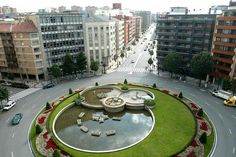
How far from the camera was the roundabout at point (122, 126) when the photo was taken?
43969 millimetres

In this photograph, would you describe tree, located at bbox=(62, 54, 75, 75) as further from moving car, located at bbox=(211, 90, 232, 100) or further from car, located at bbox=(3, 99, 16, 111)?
moving car, located at bbox=(211, 90, 232, 100)

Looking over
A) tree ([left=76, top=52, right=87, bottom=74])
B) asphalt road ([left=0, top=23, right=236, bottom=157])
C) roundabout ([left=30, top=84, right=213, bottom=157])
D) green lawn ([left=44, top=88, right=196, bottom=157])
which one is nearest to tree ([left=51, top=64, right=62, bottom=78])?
asphalt road ([left=0, top=23, right=236, bottom=157])

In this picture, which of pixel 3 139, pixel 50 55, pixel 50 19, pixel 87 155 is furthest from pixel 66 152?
pixel 50 19

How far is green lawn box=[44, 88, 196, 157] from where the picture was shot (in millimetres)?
42250

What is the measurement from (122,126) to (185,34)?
63643mm

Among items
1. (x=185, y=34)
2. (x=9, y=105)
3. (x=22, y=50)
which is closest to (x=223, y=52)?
(x=185, y=34)

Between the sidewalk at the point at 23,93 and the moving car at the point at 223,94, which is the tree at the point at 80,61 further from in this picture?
the moving car at the point at 223,94

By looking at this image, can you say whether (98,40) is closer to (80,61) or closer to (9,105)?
(80,61)

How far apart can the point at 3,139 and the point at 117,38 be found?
109 meters

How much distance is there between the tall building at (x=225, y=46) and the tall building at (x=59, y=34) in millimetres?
66068

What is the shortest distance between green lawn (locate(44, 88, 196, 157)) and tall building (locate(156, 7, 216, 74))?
3877 cm

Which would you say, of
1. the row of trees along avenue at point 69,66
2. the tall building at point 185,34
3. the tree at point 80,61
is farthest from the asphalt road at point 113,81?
the tall building at point 185,34

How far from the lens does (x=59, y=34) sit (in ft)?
314

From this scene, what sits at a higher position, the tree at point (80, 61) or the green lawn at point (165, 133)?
the tree at point (80, 61)
